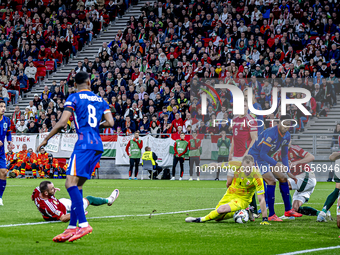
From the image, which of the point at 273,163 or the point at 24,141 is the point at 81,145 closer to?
the point at 273,163

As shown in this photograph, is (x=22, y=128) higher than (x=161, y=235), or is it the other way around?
(x=22, y=128)

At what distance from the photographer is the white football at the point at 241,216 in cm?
860

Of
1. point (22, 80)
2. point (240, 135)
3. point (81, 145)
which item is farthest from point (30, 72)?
point (81, 145)

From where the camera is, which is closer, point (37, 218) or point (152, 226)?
point (152, 226)

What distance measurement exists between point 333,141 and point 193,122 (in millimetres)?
6340

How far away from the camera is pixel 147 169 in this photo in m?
23.5

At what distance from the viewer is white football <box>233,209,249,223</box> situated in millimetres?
8602

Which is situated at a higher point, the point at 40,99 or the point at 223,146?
the point at 40,99

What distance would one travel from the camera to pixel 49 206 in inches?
321

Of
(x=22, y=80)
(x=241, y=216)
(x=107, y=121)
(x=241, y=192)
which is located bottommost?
(x=241, y=216)

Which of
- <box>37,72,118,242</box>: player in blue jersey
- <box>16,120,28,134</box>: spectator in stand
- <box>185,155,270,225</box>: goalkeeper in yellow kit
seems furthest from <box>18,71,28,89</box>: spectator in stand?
<box>37,72,118,242</box>: player in blue jersey

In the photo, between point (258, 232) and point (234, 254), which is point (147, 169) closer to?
point (258, 232)

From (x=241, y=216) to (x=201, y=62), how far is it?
17.8m

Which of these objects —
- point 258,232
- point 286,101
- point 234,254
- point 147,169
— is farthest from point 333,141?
point 234,254
